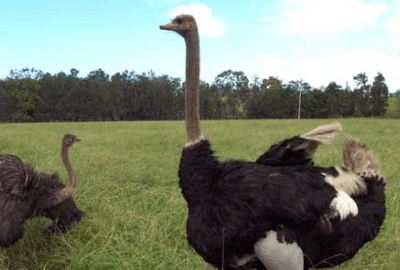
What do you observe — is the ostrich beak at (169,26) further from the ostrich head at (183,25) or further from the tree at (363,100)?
the tree at (363,100)

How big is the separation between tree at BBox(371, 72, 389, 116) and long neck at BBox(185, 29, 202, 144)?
66090 mm

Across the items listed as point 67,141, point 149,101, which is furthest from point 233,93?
point 67,141

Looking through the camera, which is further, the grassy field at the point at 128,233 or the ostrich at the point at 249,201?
the grassy field at the point at 128,233

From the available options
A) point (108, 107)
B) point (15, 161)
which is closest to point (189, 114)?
point (15, 161)

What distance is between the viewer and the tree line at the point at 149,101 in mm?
62438

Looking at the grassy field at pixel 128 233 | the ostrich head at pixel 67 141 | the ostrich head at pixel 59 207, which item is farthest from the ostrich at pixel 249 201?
the ostrich head at pixel 67 141

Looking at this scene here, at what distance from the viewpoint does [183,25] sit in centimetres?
327

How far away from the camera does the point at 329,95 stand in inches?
2559

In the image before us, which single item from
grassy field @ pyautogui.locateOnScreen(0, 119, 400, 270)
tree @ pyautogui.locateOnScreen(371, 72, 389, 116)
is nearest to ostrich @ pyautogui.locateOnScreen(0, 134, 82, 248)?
grassy field @ pyautogui.locateOnScreen(0, 119, 400, 270)

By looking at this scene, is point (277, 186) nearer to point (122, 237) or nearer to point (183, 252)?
point (183, 252)

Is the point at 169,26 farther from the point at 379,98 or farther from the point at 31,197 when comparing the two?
the point at 379,98

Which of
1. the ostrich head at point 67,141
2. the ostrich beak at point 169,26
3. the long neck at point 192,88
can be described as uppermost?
the ostrich beak at point 169,26

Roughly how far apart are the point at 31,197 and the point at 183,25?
2587 mm

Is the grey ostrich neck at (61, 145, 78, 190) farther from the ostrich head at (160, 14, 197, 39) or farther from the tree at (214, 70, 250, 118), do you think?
the tree at (214, 70, 250, 118)
